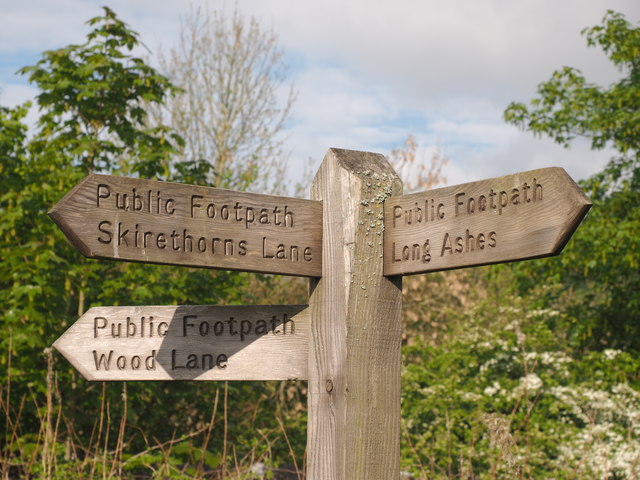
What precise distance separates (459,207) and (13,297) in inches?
197

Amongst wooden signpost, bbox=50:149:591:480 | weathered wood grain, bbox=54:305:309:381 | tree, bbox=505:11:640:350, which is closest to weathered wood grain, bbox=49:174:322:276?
wooden signpost, bbox=50:149:591:480

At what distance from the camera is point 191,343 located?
7.62ft

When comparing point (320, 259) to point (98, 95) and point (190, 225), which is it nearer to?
point (190, 225)

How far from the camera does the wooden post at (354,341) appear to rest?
209 centimetres

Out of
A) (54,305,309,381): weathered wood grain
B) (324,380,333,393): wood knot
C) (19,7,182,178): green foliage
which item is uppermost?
(19,7,182,178): green foliage

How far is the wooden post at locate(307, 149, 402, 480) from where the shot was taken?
82.4 inches

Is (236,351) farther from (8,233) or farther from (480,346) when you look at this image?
(480,346)

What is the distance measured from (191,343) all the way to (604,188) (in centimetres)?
900

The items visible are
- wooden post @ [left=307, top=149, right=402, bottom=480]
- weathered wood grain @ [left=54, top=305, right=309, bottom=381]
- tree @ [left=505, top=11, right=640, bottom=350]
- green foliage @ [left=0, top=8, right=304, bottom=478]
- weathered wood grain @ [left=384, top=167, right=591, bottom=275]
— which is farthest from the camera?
tree @ [left=505, top=11, right=640, bottom=350]

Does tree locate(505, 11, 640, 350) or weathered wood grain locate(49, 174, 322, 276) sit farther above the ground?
tree locate(505, 11, 640, 350)

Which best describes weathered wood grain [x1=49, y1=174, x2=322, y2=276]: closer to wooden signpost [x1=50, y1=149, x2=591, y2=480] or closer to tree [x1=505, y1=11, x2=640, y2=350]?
wooden signpost [x1=50, y1=149, x2=591, y2=480]

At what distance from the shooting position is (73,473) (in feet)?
15.5

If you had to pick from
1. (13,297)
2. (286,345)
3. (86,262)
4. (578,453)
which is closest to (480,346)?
(578,453)

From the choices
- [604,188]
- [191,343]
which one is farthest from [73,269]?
[604,188]
